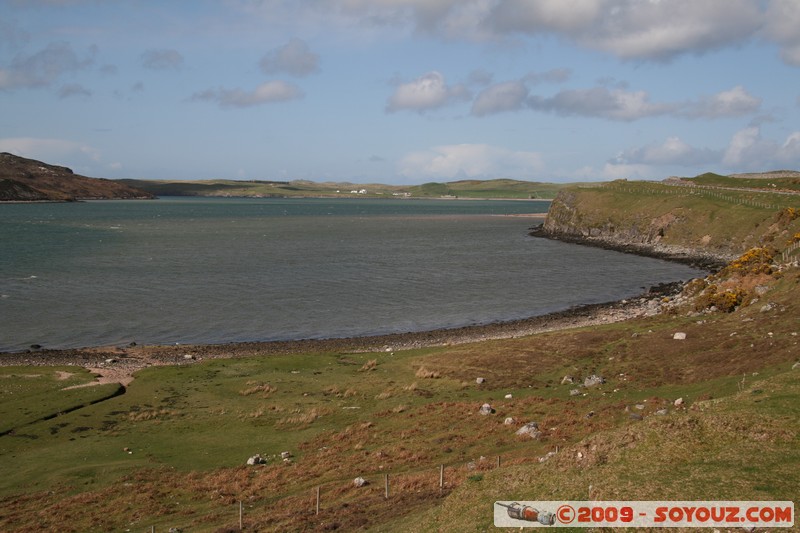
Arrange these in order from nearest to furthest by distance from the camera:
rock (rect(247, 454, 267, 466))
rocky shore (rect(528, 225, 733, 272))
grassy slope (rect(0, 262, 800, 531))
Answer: grassy slope (rect(0, 262, 800, 531))
rock (rect(247, 454, 267, 466))
rocky shore (rect(528, 225, 733, 272))

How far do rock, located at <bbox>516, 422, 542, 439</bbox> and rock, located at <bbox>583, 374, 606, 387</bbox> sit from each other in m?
9.15

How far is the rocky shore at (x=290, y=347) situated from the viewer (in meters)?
50.9

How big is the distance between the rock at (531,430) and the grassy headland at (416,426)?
29cm

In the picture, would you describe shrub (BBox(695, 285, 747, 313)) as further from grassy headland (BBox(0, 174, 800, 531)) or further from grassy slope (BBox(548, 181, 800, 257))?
grassy slope (BBox(548, 181, 800, 257))

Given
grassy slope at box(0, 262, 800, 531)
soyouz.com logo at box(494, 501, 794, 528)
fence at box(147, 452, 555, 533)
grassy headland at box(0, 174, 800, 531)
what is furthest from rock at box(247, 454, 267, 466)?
soyouz.com logo at box(494, 501, 794, 528)

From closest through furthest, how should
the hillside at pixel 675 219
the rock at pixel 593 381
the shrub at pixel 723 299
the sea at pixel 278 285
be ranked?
the rock at pixel 593 381 < the shrub at pixel 723 299 < the sea at pixel 278 285 < the hillside at pixel 675 219

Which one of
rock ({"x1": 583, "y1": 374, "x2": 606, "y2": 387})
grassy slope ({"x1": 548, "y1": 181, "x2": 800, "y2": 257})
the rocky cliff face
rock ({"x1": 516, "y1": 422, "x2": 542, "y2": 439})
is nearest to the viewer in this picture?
rock ({"x1": 516, "y1": 422, "x2": 542, "y2": 439})

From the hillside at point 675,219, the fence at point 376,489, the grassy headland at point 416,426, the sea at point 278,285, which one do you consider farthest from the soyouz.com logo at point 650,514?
the hillside at point 675,219

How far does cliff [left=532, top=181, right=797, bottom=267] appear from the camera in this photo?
113 m

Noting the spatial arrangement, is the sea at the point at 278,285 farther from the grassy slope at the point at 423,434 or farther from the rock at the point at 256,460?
the rock at the point at 256,460

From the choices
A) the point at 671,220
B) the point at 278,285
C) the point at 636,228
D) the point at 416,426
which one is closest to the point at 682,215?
the point at 671,220

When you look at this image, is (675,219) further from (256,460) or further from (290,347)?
(256,460)

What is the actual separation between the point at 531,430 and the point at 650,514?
14.6 m

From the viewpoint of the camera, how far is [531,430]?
30.2 metres
